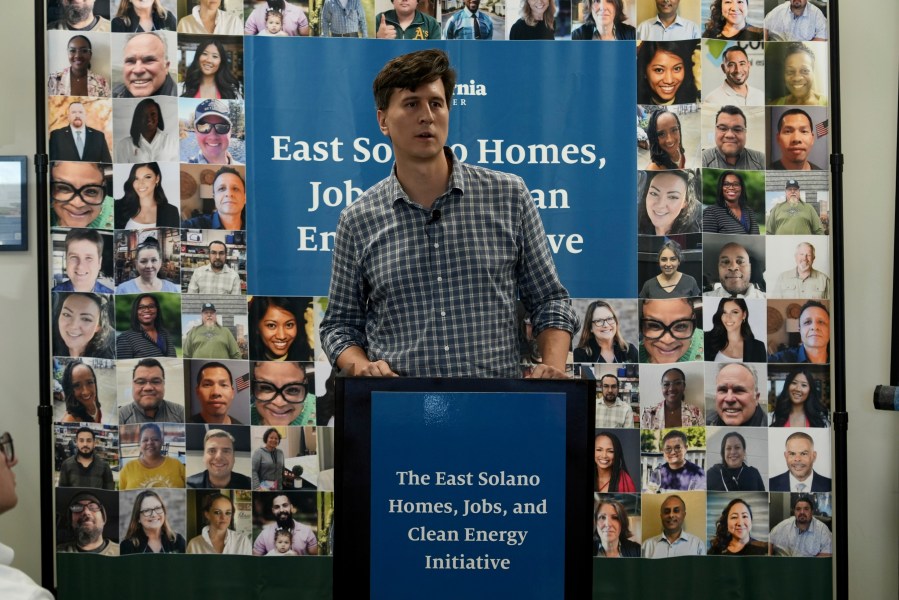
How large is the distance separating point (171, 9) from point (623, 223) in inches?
65.3

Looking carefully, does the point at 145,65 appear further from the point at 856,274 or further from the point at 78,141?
the point at 856,274

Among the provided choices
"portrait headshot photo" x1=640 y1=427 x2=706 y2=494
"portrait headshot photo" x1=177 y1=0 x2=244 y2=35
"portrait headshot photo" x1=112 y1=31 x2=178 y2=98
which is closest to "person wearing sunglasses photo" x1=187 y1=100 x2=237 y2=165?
"portrait headshot photo" x1=112 y1=31 x2=178 y2=98

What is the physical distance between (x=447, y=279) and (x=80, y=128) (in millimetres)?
1697

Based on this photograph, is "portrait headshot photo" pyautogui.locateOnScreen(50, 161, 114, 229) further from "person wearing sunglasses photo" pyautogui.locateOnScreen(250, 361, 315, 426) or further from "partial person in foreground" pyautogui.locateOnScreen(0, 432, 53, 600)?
"partial person in foreground" pyautogui.locateOnScreen(0, 432, 53, 600)

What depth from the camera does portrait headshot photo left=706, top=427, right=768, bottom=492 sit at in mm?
3109

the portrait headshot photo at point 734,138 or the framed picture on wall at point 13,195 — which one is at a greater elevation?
the portrait headshot photo at point 734,138

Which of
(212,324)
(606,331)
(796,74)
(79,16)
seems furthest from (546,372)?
(79,16)

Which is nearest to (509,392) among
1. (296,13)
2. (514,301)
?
(514,301)

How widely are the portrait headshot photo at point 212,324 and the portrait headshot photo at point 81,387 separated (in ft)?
0.94

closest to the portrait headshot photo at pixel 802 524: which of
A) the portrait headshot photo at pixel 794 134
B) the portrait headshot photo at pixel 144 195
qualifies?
the portrait headshot photo at pixel 794 134

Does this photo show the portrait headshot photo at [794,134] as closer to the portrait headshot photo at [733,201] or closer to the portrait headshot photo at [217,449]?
the portrait headshot photo at [733,201]

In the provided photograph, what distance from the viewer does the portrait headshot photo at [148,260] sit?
3.09 m

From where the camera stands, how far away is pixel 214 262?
3.08 meters

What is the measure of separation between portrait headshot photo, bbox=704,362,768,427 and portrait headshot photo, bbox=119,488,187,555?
181 centimetres
